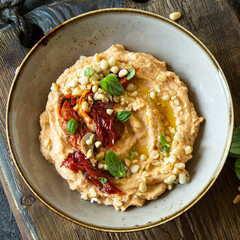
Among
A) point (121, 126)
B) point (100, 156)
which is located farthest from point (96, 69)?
point (100, 156)

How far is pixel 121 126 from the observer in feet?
11.8

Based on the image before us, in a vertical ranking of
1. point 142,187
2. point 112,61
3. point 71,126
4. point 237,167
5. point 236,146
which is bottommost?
point 237,167

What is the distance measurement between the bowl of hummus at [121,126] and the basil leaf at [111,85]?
1cm

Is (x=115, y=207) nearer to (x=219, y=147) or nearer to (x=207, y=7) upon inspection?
(x=219, y=147)

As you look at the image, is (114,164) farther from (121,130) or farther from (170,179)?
(170,179)

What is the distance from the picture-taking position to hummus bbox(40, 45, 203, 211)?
3.44m

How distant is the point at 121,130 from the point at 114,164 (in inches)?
15.6

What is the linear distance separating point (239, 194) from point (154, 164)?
1.19 metres

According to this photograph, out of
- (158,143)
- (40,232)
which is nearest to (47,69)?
(158,143)

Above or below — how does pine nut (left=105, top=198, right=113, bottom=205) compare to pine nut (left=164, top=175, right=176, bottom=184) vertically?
below

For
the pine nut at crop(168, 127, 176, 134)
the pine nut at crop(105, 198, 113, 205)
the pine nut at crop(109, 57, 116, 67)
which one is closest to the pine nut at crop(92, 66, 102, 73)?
the pine nut at crop(109, 57, 116, 67)

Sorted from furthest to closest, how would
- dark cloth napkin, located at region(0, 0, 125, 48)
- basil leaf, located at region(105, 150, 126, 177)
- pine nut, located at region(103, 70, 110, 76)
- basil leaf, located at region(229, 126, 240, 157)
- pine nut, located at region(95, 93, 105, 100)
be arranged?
dark cloth napkin, located at region(0, 0, 125, 48), basil leaf, located at region(229, 126, 240, 157), pine nut, located at region(103, 70, 110, 76), pine nut, located at region(95, 93, 105, 100), basil leaf, located at region(105, 150, 126, 177)

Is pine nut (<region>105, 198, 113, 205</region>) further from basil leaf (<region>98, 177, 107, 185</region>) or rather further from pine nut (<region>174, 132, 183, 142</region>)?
pine nut (<region>174, 132, 183, 142</region>)

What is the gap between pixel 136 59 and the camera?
11.8ft
